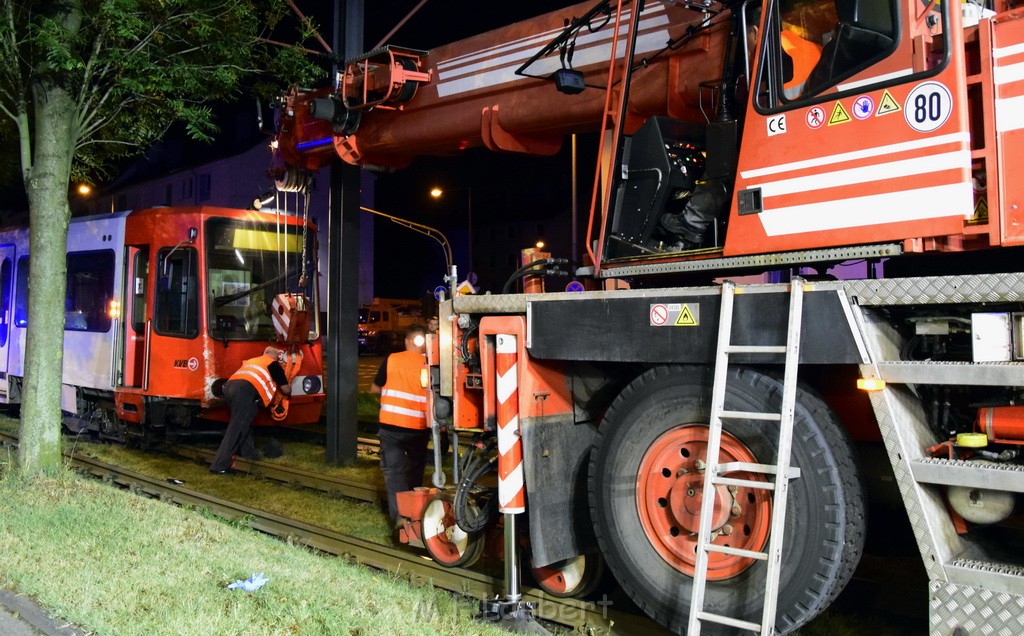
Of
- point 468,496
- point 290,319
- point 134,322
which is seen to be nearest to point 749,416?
point 468,496

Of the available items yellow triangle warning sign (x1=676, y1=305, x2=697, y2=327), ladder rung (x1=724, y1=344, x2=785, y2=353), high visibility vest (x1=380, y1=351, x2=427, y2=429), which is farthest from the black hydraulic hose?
ladder rung (x1=724, y1=344, x2=785, y2=353)

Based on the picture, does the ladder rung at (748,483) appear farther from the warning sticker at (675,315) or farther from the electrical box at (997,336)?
the electrical box at (997,336)

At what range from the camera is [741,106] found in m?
4.75

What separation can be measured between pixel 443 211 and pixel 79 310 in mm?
41677

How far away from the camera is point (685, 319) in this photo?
420cm

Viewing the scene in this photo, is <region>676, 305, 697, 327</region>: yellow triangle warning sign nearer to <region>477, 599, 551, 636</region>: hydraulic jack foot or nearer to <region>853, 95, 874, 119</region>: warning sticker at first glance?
<region>853, 95, 874, 119</region>: warning sticker

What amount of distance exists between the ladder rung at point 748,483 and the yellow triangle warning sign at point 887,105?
5.27 feet

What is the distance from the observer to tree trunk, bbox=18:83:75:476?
8.10 metres

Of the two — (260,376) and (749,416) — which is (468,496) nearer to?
(749,416)

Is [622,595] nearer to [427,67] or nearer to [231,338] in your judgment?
[427,67]

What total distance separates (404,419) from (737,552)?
4029mm

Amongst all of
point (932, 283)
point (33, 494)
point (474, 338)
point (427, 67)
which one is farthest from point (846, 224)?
point (33, 494)

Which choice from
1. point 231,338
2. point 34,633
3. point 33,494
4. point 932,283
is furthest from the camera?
point 231,338

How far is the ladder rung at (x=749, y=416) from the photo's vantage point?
378 cm
